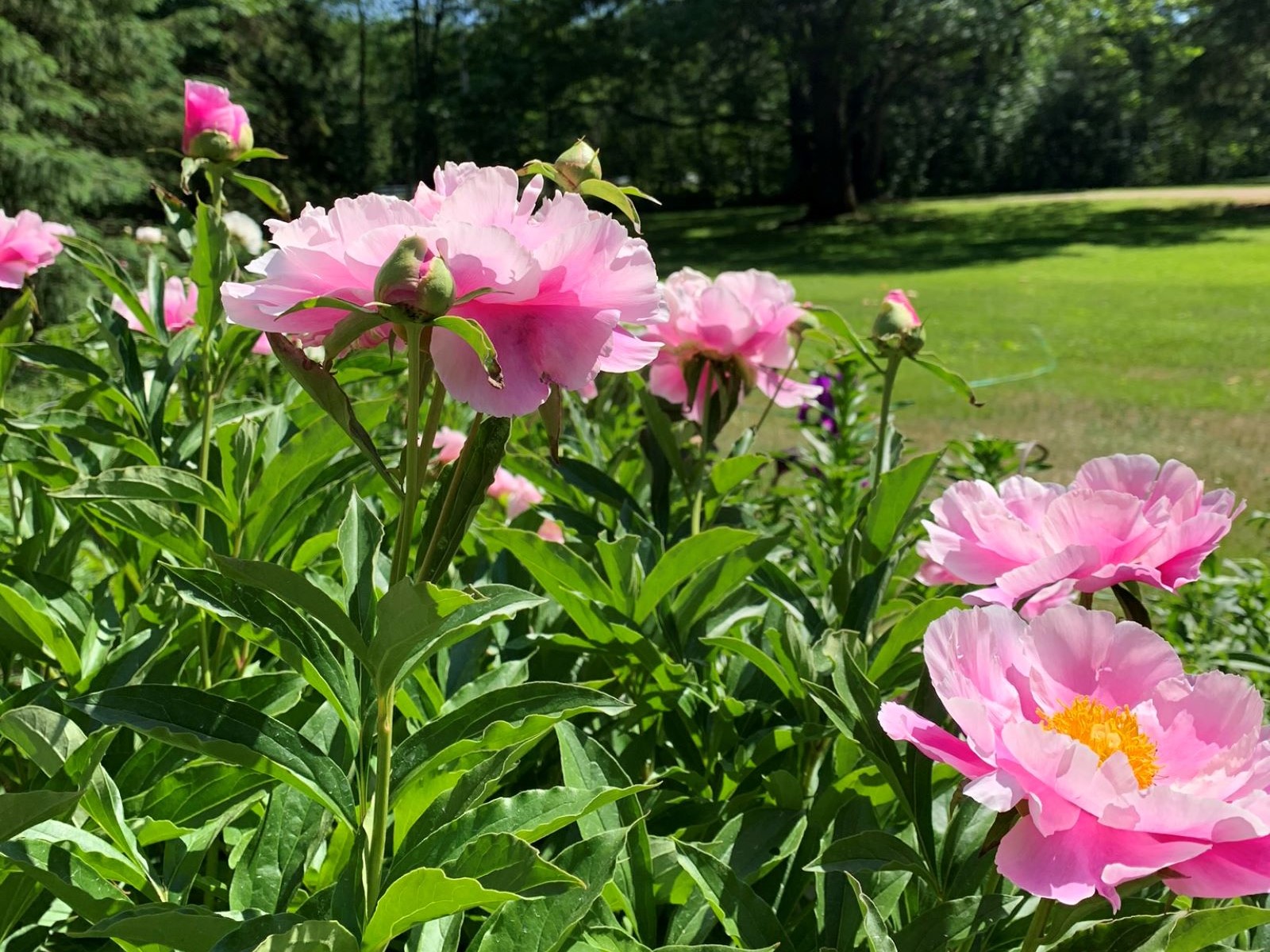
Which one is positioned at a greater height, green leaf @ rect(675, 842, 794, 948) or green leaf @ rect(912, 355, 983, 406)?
green leaf @ rect(912, 355, 983, 406)

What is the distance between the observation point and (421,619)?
553 millimetres

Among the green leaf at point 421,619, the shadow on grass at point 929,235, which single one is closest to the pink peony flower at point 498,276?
the green leaf at point 421,619

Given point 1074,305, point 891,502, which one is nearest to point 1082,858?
point 891,502

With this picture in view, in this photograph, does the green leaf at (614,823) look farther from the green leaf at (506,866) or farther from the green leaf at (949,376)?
the green leaf at (949,376)

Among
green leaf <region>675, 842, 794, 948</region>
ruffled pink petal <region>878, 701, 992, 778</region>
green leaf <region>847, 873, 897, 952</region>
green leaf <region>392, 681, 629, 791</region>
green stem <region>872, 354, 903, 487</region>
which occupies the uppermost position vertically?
green stem <region>872, 354, 903, 487</region>

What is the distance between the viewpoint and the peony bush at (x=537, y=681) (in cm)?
57

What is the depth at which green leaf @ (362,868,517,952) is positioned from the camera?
0.56 meters

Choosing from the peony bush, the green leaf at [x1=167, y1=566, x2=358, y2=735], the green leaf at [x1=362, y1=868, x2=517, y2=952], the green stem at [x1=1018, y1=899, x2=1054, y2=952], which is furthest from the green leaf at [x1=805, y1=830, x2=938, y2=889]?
the green leaf at [x1=167, y1=566, x2=358, y2=735]

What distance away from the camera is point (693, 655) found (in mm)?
1100

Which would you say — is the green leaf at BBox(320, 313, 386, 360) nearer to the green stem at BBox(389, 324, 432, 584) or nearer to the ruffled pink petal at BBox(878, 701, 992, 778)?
the green stem at BBox(389, 324, 432, 584)

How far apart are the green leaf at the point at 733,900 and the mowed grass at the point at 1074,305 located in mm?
484

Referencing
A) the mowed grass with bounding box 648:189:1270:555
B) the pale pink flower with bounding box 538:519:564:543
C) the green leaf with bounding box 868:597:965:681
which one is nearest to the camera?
the green leaf with bounding box 868:597:965:681

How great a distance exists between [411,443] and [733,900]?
41cm

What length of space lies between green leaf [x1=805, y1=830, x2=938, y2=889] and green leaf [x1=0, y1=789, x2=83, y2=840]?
0.46 meters
